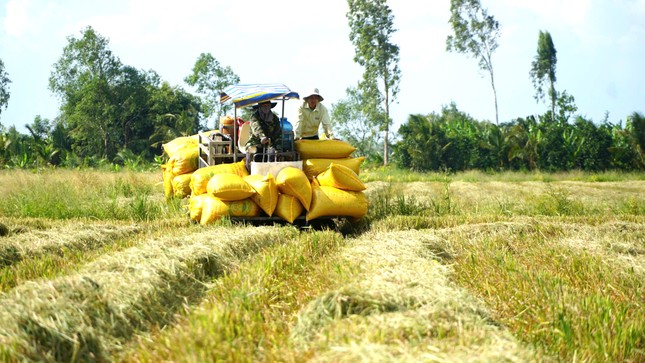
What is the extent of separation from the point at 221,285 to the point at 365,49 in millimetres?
34372

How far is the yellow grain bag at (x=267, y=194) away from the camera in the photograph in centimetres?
811

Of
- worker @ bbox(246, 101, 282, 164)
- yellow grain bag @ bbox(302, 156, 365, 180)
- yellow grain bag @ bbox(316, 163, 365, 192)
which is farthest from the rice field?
worker @ bbox(246, 101, 282, 164)

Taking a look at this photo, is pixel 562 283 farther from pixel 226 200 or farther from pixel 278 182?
pixel 226 200

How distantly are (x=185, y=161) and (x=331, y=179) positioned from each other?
3043 mm

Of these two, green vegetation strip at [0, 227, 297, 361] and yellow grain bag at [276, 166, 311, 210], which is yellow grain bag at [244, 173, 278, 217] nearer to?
yellow grain bag at [276, 166, 311, 210]

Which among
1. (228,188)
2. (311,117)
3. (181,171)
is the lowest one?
(228,188)

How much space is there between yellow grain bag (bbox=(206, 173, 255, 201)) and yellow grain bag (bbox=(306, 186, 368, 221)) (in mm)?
800

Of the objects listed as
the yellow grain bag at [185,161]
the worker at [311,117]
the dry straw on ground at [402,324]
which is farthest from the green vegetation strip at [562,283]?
the yellow grain bag at [185,161]

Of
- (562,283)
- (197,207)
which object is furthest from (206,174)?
(562,283)

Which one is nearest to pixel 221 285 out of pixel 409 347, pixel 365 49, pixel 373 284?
pixel 373 284

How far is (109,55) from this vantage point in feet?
152

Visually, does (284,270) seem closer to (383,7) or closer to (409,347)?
(409,347)

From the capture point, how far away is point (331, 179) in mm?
8578

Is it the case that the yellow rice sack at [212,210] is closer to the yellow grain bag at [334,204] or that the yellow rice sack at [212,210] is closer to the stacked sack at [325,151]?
the yellow grain bag at [334,204]
